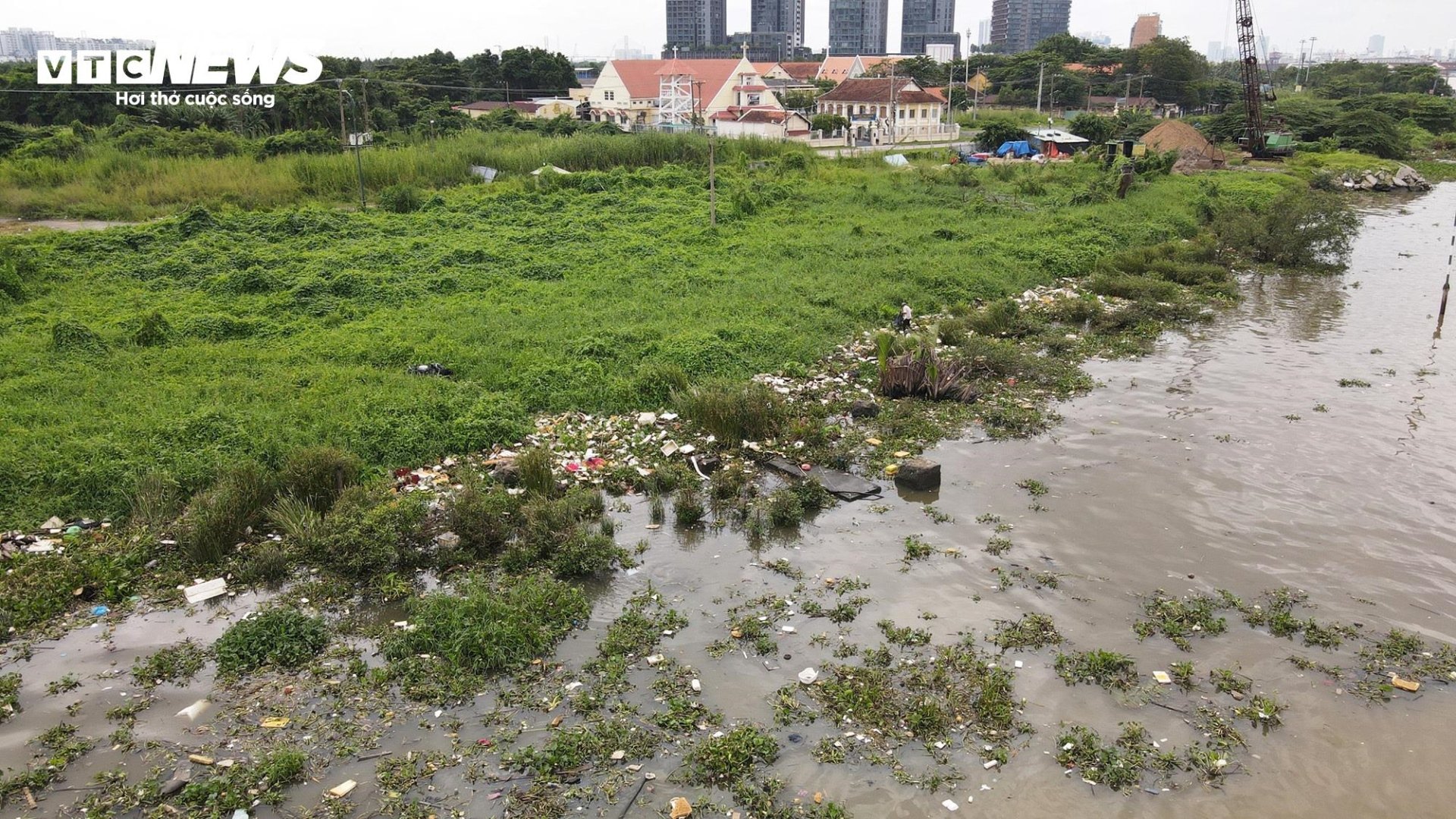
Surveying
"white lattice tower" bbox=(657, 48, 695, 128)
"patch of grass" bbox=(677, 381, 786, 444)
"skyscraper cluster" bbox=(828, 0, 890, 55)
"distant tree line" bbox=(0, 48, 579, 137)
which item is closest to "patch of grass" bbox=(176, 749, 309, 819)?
"patch of grass" bbox=(677, 381, 786, 444)

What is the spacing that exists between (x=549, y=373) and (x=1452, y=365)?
1225 cm

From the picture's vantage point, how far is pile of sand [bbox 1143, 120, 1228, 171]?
33.0 metres

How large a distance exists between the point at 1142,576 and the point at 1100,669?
146cm

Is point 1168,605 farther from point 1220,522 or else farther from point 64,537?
point 64,537

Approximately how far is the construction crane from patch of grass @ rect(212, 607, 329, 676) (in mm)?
45030

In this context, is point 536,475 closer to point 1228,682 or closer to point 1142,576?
point 1142,576

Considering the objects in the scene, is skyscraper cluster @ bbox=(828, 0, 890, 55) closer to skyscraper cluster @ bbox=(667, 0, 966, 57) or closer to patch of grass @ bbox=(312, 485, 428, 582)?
skyscraper cluster @ bbox=(667, 0, 966, 57)

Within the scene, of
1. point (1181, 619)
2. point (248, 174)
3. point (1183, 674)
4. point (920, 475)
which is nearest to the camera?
point (1183, 674)

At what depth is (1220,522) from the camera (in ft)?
24.7

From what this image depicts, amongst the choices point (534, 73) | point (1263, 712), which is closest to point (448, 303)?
point (1263, 712)

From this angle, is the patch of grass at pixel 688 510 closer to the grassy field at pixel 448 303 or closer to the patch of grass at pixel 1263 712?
the grassy field at pixel 448 303

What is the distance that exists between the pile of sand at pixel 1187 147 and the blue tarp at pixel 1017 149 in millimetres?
4632

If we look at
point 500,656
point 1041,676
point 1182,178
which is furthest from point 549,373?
point 1182,178

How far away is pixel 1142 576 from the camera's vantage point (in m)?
6.74
